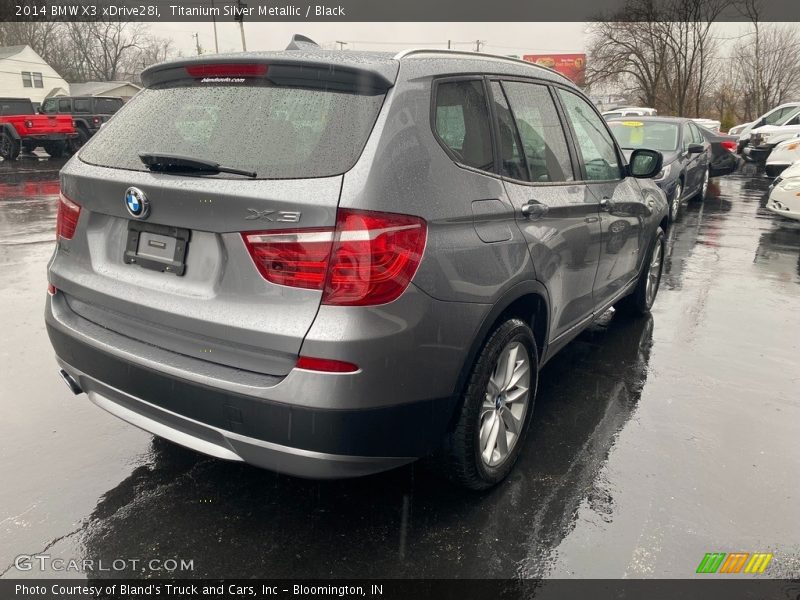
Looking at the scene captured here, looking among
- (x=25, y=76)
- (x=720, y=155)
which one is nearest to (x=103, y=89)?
(x=25, y=76)

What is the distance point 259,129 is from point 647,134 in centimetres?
950

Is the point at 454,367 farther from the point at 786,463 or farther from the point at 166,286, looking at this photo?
the point at 786,463

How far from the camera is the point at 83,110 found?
79.8 ft

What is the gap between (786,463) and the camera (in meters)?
3.17

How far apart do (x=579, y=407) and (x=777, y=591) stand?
1526 millimetres

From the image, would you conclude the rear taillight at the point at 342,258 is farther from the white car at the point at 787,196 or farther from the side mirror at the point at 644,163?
the white car at the point at 787,196

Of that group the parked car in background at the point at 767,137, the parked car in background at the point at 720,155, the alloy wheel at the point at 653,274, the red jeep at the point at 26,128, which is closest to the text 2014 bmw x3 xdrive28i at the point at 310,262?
the alloy wheel at the point at 653,274

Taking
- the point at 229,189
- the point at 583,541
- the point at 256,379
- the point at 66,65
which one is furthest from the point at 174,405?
the point at 66,65

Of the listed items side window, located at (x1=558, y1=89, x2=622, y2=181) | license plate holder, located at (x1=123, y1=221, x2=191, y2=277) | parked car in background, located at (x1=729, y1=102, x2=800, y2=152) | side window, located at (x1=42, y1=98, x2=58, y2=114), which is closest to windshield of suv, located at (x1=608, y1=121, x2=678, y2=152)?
side window, located at (x1=558, y1=89, x2=622, y2=181)

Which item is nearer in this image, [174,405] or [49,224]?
[174,405]

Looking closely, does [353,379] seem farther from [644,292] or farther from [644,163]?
[644,292]

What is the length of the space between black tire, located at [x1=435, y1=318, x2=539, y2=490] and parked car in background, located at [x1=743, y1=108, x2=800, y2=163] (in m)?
18.8

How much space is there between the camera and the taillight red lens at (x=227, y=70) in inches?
94.5

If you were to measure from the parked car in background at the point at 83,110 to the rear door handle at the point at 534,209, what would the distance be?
24.3 metres
